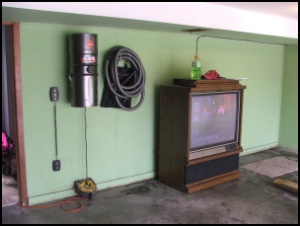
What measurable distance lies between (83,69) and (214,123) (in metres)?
1.69

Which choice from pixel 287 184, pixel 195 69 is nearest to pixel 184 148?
pixel 195 69

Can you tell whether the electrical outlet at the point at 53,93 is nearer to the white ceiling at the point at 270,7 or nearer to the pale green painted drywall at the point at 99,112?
the pale green painted drywall at the point at 99,112

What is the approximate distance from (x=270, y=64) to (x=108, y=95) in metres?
3.17

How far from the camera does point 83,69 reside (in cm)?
313

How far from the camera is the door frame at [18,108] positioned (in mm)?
2986

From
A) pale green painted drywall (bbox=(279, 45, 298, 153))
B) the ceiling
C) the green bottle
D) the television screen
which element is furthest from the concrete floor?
pale green painted drywall (bbox=(279, 45, 298, 153))

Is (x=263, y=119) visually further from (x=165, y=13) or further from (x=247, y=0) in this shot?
(x=165, y=13)

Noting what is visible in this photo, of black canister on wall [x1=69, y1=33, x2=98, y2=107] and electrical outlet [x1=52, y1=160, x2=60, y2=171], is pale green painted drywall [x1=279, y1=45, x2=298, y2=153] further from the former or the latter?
electrical outlet [x1=52, y1=160, x2=60, y2=171]

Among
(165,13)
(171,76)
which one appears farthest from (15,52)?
(171,76)

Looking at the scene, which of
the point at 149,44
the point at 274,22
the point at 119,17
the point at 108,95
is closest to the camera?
the point at 119,17

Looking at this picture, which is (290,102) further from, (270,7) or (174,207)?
(174,207)

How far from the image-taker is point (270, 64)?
5.43 meters

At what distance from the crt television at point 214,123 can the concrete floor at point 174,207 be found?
0.48 metres

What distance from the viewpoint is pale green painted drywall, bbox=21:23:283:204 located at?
3.19 metres
